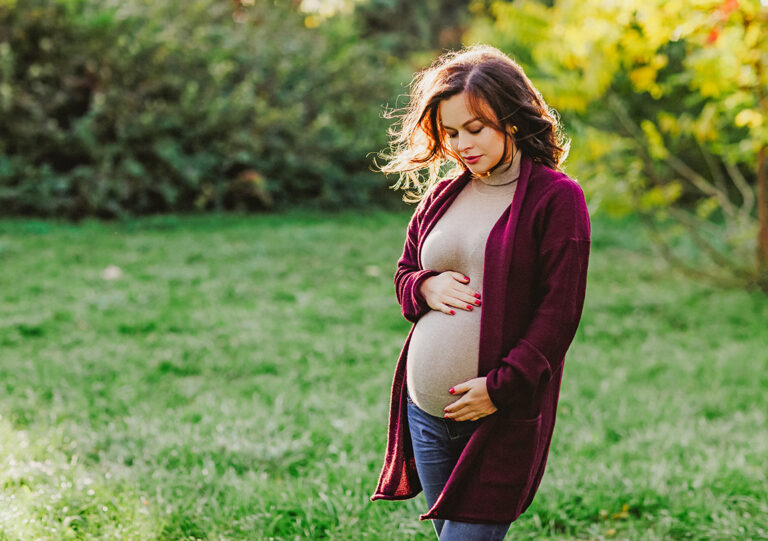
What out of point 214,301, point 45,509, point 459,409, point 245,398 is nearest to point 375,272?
point 214,301

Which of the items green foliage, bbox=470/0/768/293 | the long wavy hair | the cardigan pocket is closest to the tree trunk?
green foliage, bbox=470/0/768/293

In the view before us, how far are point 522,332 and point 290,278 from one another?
Result: 5463 mm

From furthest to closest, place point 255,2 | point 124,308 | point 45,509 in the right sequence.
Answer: point 255,2
point 124,308
point 45,509

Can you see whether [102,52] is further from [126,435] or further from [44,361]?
[126,435]

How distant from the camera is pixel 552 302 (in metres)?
1.73

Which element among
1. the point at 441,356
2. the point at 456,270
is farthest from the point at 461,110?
the point at 441,356

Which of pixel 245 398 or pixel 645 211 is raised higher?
pixel 645 211

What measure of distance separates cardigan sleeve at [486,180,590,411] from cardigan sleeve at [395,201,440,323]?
1.04ft

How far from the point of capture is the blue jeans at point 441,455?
1.87 metres

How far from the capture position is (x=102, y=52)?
31.2ft

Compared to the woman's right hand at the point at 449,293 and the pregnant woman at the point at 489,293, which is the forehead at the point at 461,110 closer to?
the pregnant woman at the point at 489,293

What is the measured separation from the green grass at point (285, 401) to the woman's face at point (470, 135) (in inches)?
64.8

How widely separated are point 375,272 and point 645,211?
2.76m

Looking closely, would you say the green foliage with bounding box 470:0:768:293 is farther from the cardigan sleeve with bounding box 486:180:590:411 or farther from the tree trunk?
the cardigan sleeve with bounding box 486:180:590:411
